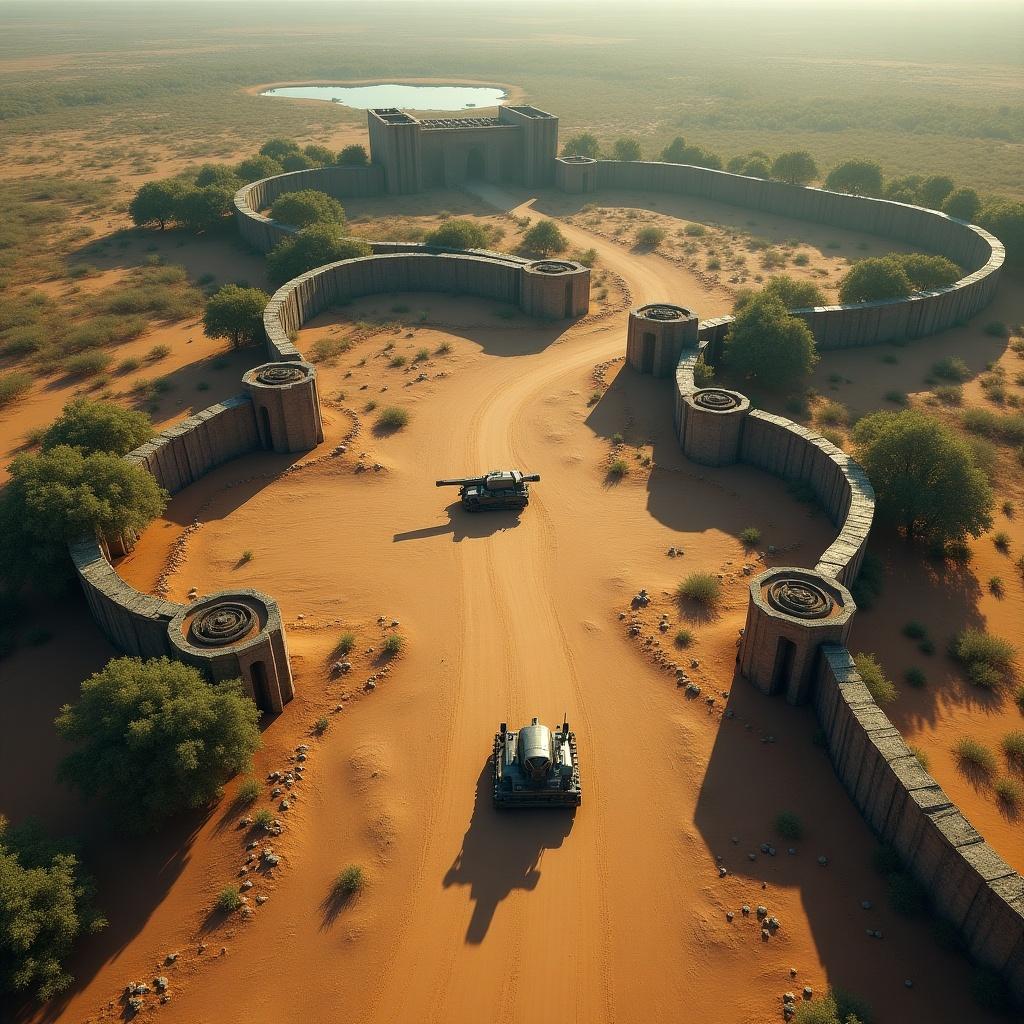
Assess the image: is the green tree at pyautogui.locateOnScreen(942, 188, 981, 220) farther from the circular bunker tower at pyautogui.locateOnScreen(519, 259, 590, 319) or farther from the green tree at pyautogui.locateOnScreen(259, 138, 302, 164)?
the green tree at pyautogui.locateOnScreen(259, 138, 302, 164)

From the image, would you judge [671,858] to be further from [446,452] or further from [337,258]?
[337,258]

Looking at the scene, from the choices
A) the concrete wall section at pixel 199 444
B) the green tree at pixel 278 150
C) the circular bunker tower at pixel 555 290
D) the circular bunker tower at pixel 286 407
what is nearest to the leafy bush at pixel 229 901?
the concrete wall section at pixel 199 444

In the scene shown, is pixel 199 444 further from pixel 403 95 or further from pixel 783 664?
pixel 403 95

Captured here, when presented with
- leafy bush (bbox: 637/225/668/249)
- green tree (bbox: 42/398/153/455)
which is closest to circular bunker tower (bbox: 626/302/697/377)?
leafy bush (bbox: 637/225/668/249)

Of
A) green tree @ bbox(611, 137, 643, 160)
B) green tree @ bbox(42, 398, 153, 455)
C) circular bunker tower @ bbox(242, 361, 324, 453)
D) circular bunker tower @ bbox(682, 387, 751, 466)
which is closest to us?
green tree @ bbox(42, 398, 153, 455)

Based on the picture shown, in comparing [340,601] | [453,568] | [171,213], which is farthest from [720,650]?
[171,213]

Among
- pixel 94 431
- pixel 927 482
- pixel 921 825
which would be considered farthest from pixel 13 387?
pixel 921 825

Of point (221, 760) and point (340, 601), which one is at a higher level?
point (221, 760)
